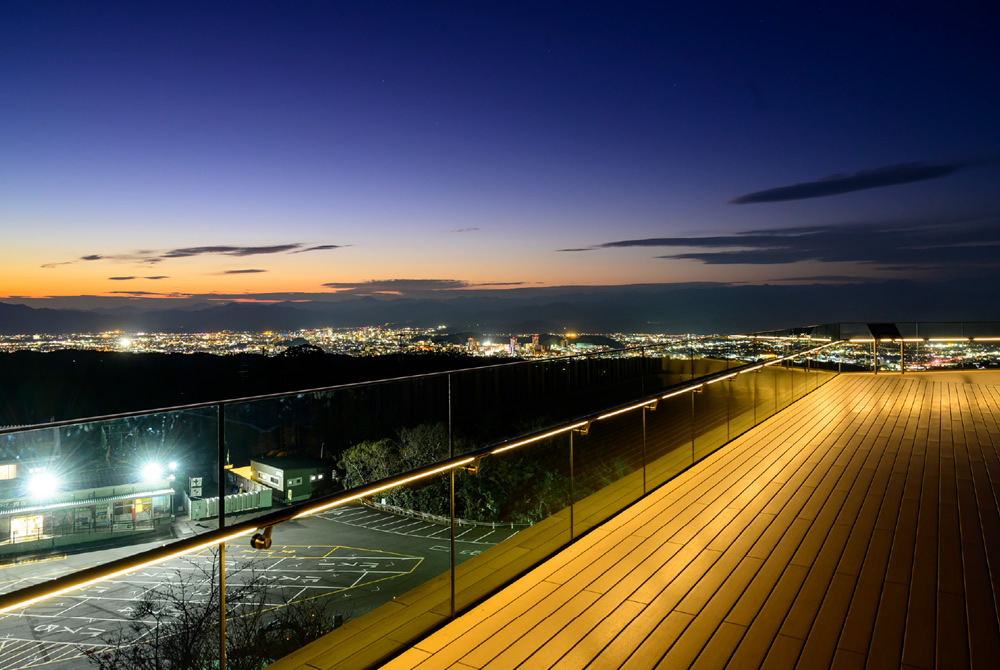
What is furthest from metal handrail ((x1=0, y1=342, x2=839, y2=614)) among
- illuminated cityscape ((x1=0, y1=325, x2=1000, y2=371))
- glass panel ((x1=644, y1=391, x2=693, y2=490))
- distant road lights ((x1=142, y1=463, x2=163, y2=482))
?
illuminated cityscape ((x1=0, y1=325, x2=1000, y2=371))

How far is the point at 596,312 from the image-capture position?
192 feet

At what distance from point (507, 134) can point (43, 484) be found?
72.7ft

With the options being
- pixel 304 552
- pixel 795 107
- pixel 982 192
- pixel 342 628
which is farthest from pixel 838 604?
pixel 982 192

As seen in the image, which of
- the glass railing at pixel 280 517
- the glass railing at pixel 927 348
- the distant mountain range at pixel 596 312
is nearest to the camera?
the glass railing at pixel 280 517

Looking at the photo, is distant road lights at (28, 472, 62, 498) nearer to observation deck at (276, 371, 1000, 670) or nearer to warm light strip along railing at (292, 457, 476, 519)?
warm light strip along railing at (292, 457, 476, 519)

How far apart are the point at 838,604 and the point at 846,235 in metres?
43.3

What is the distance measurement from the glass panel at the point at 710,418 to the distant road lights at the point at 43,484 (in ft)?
16.6

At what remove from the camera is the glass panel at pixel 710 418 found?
5.93 meters

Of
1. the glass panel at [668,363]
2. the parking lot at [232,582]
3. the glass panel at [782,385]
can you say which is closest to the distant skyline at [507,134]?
the glass panel at [668,363]

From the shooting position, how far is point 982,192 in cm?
2972

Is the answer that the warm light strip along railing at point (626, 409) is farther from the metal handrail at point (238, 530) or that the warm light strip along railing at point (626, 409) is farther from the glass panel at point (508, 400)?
the glass panel at point (508, 400)

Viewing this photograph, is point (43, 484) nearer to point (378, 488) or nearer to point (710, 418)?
point (378, 488)

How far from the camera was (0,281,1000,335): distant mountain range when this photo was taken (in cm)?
2912

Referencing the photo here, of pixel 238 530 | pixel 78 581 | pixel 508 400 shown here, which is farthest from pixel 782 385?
pixel 78 581
